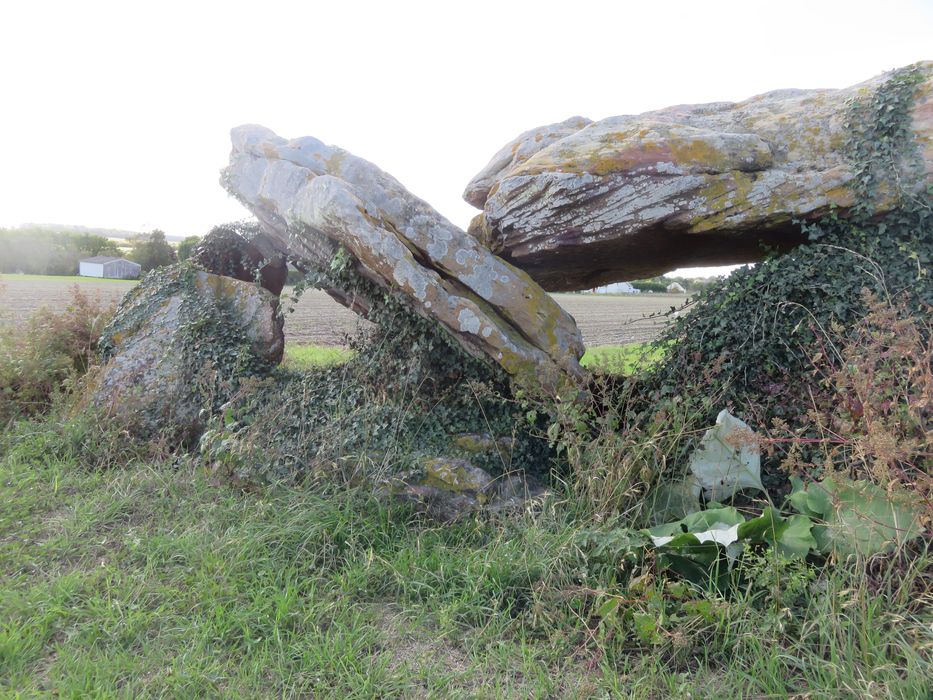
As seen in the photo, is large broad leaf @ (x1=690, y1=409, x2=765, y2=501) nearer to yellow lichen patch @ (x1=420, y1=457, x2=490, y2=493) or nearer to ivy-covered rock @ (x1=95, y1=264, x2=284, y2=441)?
yellow lichen patch @ (x1=420, y1=457, x2=490, y2=493)

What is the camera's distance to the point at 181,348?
20.9ft

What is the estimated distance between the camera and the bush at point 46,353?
6.72 metres

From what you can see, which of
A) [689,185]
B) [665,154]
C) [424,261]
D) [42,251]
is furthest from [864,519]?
[42,251]

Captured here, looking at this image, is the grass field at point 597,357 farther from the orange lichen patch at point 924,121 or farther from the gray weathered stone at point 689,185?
the orange lichen patch at point 924,121

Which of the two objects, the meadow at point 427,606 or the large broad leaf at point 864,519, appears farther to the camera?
the large broad leaf at point 864,519

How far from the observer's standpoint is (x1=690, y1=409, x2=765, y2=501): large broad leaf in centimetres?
416

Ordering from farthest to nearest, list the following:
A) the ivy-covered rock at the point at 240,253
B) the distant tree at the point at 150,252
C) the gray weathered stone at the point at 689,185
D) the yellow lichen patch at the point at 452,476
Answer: the distant tree at the point at 150,252 < the ivy-covered rock at the point at 240,253 < the gray weathered stone at the point at 689,185 < the yellow lichen patch at the point at 452,476

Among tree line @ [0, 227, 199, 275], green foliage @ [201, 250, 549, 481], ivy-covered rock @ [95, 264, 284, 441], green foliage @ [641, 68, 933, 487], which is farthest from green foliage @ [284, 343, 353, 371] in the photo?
tree line @ [0, 227, 199, 275]

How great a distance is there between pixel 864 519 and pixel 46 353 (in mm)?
8521

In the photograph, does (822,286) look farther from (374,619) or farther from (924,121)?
(374,619)

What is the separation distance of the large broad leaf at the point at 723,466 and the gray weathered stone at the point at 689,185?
2141 millimetres

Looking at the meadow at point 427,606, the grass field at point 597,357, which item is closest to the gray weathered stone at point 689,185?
the grass field at point 597,357

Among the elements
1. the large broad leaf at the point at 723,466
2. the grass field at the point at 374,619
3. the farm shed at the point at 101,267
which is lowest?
the grass field at the point at 374,619

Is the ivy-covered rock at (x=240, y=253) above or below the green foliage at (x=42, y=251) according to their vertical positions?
below
